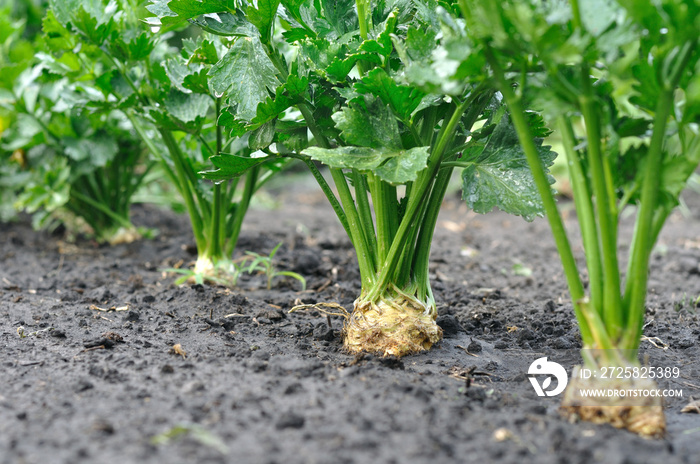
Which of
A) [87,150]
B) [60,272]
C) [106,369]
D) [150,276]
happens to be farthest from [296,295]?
[87,150]

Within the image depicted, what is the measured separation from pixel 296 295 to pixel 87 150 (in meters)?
1.50

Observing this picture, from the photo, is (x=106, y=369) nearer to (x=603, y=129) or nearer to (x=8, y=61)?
(x=603, y=129)

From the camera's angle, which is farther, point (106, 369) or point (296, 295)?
point (296, 295)

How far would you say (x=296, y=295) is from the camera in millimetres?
2494

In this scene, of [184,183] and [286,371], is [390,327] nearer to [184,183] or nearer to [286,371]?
[286,371]

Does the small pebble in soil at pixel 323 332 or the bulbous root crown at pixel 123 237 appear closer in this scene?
the small pebble in soil at pixel 323 332

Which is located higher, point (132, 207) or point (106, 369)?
point (132, 207)

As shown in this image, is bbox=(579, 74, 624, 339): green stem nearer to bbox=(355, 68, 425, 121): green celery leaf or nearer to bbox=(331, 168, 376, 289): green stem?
bbox=(355, 68, 425, 121): green celery leaf

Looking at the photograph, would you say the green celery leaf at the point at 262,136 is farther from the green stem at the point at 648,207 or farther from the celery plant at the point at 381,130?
the green stem at the point at 648,207

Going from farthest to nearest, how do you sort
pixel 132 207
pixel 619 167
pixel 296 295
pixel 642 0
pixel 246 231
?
1. pixel 132 207
2. pixel 246 231
3. pixel 296 295
4. pixel 619 167
5. pixel 642 0

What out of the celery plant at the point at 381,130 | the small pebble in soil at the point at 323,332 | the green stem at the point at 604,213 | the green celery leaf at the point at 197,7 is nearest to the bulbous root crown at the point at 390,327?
the celery plant at the point at 381,130

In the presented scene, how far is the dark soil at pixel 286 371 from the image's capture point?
3.78ft

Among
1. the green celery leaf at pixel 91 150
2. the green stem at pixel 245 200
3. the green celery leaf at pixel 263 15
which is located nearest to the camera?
the green celery leaf at pixel 263 15

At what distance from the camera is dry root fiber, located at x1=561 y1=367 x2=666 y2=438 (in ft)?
4.13
